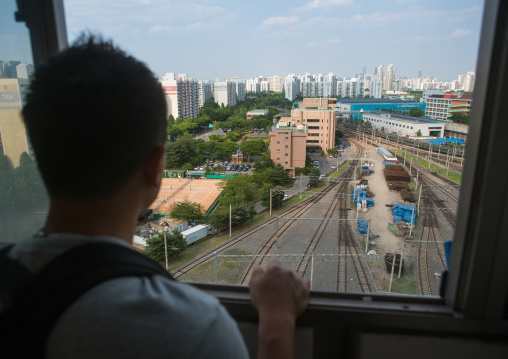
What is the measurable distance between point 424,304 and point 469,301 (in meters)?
0.05

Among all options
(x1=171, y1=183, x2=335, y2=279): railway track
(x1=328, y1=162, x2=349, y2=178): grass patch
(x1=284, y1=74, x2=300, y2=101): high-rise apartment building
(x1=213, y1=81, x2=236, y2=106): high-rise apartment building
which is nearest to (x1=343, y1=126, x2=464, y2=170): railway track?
(x1=328, y1=162, x2=349, y2=178): grass patch

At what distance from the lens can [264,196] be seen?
5.09m

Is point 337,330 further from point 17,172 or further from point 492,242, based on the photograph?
point 17,172

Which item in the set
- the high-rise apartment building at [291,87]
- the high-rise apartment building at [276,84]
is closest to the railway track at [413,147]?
the high-rise apartment building at [291,87]

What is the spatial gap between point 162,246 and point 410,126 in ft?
19.8

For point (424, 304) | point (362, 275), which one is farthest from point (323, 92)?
point (424, 304)

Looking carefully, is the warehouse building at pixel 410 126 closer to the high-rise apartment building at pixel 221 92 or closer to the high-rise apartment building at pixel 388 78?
the high-rise apartment building at pixel 221 92

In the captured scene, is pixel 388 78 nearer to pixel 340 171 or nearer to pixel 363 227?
pixel 340 171

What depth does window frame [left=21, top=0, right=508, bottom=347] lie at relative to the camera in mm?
326

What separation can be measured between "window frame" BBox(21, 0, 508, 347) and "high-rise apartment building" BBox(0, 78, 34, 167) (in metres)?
0.06

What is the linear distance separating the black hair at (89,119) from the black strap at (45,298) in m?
0.06

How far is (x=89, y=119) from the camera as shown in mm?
227

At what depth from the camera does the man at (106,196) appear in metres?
0.20

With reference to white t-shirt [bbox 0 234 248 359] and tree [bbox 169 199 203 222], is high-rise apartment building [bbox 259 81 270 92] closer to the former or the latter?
tree [bbox 169 199 203 222]
